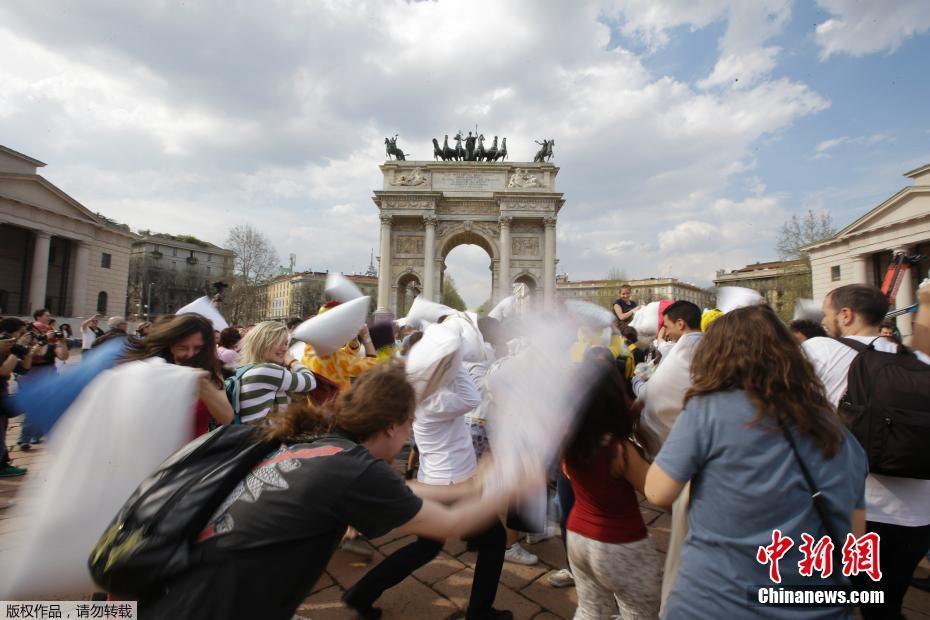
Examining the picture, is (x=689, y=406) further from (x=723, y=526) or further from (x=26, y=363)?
(x=26, y=363)

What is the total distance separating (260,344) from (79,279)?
122 ft

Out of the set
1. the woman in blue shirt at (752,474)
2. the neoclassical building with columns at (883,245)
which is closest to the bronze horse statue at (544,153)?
the neoclassical building with columns at (883,245)

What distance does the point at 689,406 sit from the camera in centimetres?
146

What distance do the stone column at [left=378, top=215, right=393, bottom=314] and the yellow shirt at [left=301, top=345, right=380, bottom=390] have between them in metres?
27.6

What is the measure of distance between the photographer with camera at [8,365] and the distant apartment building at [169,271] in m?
37.8

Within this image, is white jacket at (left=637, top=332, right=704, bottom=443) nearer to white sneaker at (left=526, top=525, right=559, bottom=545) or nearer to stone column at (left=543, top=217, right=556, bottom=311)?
white sneaker at (left=526, top=525, right=559, bottom=545)

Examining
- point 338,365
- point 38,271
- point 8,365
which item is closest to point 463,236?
point 38,271

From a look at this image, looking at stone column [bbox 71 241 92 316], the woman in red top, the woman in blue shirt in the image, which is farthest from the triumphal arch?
the woman in blue shirt

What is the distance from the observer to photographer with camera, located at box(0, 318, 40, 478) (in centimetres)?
451

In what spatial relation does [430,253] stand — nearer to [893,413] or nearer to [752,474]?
[893,413]

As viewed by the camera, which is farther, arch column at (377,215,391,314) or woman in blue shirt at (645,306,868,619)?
arch column at (377,215,391,314)

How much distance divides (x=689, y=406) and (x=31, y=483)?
2621 mm

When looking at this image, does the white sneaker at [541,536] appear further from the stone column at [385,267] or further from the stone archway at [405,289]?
the stone archway at [405,289]

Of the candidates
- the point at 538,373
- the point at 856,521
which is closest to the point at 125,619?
the point at 538,373
